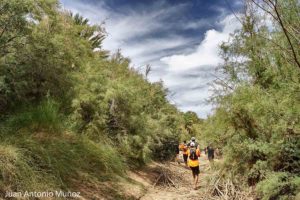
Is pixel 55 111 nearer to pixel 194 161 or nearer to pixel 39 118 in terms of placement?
pixel 39 118

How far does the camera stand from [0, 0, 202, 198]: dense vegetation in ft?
24.5

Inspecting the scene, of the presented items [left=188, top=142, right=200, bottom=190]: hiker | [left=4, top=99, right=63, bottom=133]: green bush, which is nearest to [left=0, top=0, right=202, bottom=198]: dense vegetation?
[left=4, top=99, right=63, bottom=133]: green bush

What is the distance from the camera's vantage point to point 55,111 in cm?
920

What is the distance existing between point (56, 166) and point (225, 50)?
21.0ft

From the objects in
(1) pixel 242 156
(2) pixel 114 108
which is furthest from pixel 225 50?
(2) pixel 114 108

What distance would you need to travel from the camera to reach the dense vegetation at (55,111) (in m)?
7.47

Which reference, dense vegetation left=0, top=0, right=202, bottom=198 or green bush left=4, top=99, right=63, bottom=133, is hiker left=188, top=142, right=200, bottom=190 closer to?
dense vegetation left=0, top=0, right=202, bottom=198

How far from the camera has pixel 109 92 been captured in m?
12.3

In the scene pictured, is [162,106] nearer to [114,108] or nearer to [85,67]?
[114,108]

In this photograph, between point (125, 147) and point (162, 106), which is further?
point (162, 106)

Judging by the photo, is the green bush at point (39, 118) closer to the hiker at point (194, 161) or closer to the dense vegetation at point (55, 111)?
the dense vegetation at point (55, 111)

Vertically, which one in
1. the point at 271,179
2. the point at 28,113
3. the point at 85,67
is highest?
the point at 85,67

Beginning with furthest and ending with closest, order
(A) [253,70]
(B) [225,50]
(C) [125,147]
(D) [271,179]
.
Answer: (C) [125,147] < (B) [225,50] < (A) [253,70] < (D) [271,179]

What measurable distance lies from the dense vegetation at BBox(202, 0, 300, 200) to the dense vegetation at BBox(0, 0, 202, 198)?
3245 millimetres
